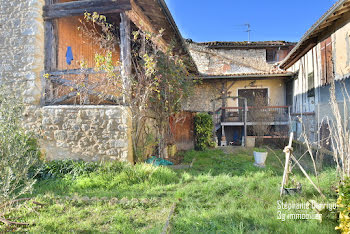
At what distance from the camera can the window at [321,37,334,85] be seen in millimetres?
6738

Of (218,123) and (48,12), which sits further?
(218,123)

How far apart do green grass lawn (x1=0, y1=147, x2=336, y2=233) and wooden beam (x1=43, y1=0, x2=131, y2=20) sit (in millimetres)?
3716

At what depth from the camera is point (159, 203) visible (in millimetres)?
3420

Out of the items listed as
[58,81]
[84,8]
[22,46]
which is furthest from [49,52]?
[84,8]

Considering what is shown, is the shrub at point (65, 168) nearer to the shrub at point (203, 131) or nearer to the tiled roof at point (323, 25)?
the shrub at point (203, 131)

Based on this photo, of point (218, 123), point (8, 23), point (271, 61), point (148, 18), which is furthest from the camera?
point (271, 61)

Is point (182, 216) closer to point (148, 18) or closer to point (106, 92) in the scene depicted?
point (106, 92)

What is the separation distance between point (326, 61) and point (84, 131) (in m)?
7.59

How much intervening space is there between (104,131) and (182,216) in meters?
2.99

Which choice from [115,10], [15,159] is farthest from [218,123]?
[15,159]

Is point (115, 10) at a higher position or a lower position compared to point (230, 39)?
lower

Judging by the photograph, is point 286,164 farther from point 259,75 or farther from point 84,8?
point 259,75

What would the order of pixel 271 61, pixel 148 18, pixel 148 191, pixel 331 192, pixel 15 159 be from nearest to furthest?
pixel 15 159
pixel 331 192
pixel 148 191
pixel 148 18
pixel 271 61

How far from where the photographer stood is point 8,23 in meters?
5.55
